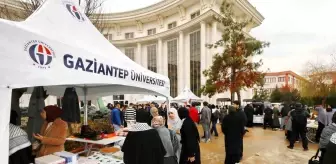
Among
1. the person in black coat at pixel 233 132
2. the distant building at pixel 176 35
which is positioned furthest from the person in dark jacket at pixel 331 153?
the distant building at pixel 176 35

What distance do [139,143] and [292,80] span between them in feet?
339

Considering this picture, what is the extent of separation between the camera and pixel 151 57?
127ft

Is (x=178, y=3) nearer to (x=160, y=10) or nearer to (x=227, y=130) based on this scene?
(x=160, y=10)

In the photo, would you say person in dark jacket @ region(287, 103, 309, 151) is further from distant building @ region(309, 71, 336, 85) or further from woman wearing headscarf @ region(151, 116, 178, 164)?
distant building @ region(309, 71, 336, 85)

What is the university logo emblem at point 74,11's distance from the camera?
13.3 feet

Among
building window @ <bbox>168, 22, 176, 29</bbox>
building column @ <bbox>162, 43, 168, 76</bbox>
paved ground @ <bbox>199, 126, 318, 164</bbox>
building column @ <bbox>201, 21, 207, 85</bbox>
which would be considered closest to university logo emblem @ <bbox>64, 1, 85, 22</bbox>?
paved ground @ <bbox>199, 126, 318, 164</bbox>

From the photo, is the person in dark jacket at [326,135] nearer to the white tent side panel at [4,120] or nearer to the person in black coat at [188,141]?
the person in black coat at [188,141]

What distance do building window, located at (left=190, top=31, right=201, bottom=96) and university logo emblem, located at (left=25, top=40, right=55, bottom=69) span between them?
91.8 feet

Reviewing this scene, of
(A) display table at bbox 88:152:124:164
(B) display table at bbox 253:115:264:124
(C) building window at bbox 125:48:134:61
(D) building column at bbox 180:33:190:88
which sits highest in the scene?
(C) building window at bbox 125:48:134:61

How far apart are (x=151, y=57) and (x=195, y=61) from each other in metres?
10.0

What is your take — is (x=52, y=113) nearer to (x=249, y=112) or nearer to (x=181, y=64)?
(x=249, y=112)

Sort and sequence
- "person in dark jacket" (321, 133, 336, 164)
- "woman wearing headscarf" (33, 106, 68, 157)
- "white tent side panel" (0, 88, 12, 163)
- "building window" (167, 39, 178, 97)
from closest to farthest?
"white tent side panel" (0, 88, 12, 163) → "person in dark jacket" (321, 133, 336, 164) → "woman wearing headscarf" (33, 106, 68, 157) → "building window" (167, 39, 178, 97)

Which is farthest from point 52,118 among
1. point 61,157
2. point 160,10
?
point 160,10

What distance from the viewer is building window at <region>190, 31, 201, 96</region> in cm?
3068
